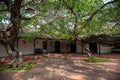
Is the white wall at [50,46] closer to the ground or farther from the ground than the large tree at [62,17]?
closer to the ground

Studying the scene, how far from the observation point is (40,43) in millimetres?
28656

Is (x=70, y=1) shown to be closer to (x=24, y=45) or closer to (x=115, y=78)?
(x=115, y=78)

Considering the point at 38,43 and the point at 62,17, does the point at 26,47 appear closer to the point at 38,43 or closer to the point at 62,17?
the point at 38,43

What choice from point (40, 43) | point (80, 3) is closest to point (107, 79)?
point (80, 3)

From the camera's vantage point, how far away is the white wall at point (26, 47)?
25.0 meters

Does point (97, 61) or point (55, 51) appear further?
point (55, 51)

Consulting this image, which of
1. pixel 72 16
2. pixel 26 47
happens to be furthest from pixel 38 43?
pixel 72 16

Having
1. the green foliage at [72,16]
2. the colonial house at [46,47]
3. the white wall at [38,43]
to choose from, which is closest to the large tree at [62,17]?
the green foliage at [72,16]

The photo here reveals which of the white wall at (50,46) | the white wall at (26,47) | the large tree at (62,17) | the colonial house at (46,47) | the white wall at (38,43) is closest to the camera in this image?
the large tree at (62,17)

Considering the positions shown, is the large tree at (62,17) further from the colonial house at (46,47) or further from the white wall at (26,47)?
the colonial house at (46,47)

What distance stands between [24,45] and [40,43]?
3640mm

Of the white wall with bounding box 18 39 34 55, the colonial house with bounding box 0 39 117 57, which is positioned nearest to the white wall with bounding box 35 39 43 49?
the colonial house with bounding box 0 39 117 57

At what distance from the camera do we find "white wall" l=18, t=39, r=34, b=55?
24953 mm

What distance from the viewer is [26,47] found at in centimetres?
2573
